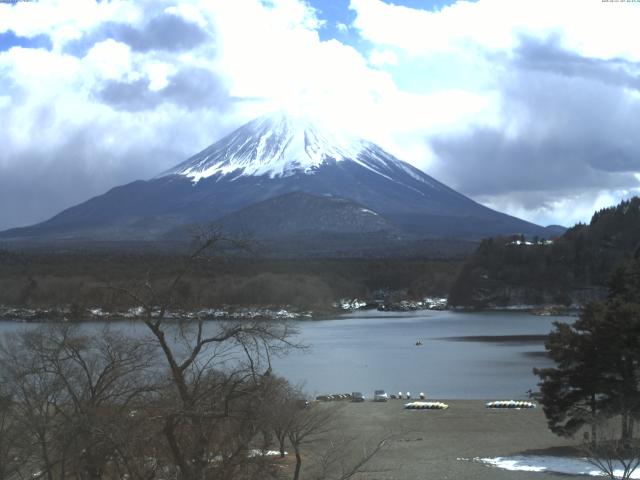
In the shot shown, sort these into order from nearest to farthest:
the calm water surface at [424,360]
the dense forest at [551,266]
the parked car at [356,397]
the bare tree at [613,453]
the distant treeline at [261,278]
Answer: the bare tree at [613,453]
the parked car at [356,397]
the calm water surface at [424,360]
the distant treeline at [261,278]
the dense forest at [551,266]

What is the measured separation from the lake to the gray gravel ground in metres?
3.64

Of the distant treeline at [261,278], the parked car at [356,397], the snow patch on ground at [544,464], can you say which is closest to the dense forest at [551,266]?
the distant treeline at [261,278]

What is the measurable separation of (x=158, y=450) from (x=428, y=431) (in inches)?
710

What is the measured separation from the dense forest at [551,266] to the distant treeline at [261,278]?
13.2 meters

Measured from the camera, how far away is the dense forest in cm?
10989

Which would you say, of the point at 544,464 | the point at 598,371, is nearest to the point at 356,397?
the point at 544,464

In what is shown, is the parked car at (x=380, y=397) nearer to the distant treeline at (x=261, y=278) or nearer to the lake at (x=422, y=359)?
the lake at (x=422, y=359)

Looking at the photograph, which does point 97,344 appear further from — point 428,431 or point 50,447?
point 428,431

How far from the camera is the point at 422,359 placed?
5122cm

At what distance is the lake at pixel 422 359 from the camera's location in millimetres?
37750

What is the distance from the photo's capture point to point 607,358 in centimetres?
1852

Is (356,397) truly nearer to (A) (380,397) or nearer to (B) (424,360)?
(A) (380,397)

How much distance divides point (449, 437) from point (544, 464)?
5514mm

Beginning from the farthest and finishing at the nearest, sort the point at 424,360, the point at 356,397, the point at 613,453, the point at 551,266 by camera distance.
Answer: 1. the point at 551,266
2. the point at 424,360
3. the point at 356,397
4. the point at 613,453
